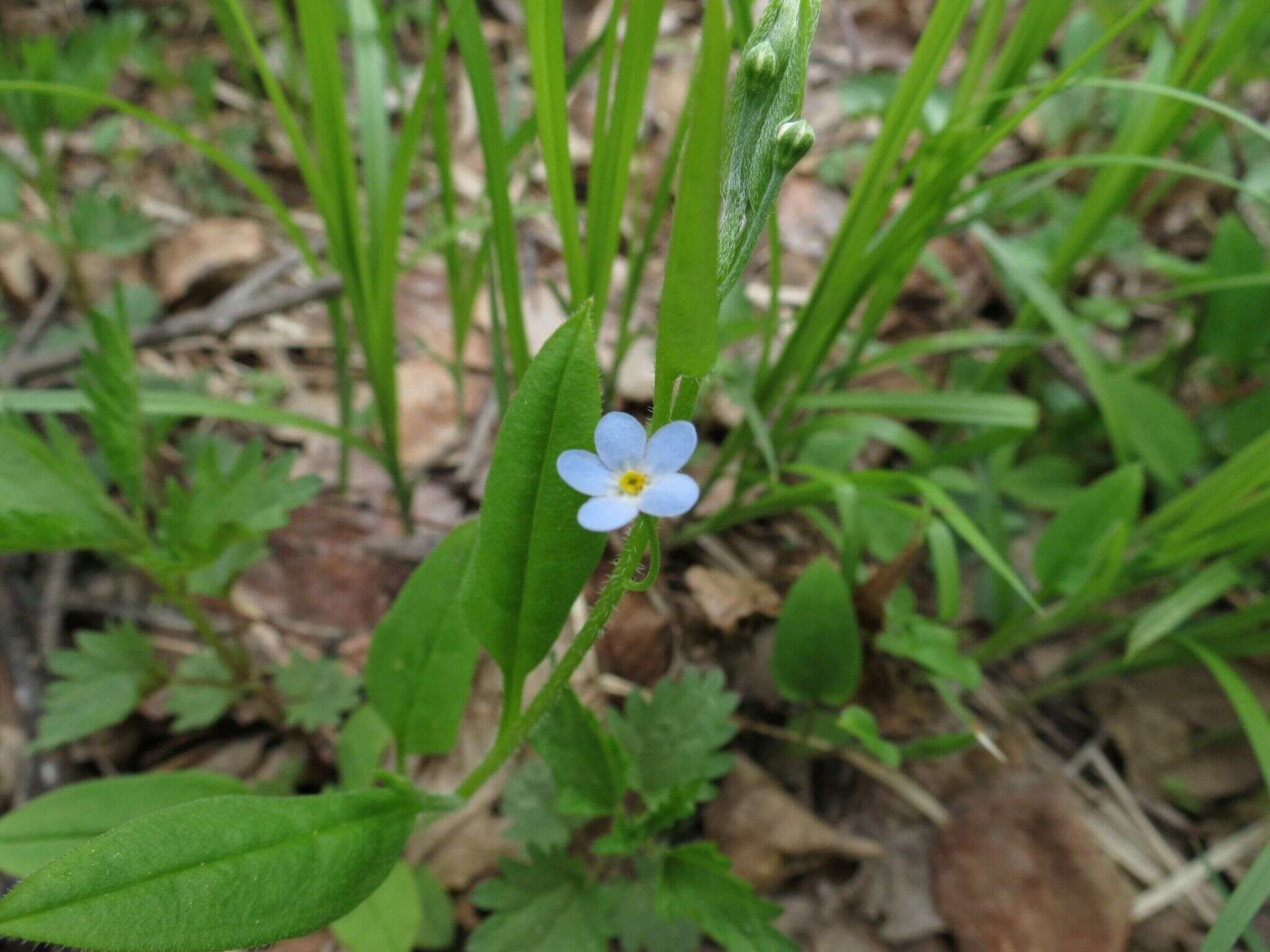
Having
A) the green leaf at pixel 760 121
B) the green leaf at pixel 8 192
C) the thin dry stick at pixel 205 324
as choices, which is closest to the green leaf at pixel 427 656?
the green leaf at pixel 760 121

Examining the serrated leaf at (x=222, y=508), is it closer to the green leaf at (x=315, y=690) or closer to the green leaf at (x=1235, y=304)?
the green leaf at (x=315, y=690)

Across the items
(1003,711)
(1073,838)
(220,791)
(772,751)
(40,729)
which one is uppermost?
(40,729)

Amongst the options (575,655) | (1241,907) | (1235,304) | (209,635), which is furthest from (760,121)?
(1235,304)

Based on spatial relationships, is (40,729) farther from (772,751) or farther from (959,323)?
(959,323)

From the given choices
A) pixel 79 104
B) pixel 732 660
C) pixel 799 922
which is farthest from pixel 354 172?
pixel 799 922

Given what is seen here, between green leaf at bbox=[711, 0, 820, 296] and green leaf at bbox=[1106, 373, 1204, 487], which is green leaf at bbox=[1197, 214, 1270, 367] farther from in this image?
green leaf at bbox=[711, 0, 820, 296]

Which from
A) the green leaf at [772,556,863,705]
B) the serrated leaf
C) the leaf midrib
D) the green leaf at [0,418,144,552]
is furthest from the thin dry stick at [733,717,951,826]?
the green leaf at [0,418,144,552]
